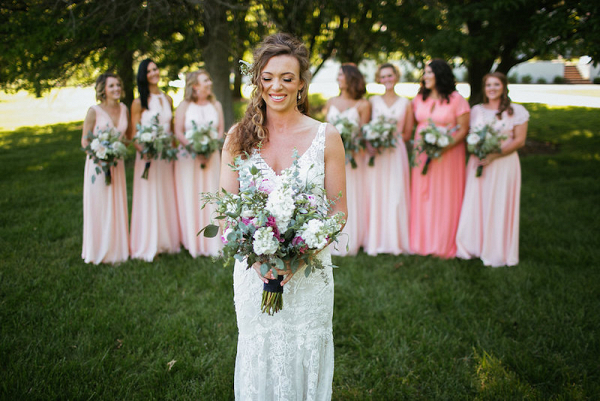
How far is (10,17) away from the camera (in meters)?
7.71

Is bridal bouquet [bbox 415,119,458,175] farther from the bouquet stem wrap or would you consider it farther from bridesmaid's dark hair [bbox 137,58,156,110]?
the bouquet stem wrap

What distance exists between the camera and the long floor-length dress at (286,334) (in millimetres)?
2918

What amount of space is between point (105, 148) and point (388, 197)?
12.9ft

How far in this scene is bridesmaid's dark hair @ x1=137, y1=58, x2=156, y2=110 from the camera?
602 cm

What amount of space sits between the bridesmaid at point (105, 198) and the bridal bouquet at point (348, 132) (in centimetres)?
292

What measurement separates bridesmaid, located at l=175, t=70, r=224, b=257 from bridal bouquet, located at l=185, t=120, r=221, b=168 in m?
0.12

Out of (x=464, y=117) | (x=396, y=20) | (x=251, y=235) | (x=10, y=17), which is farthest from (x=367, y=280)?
(x=10, y=17)

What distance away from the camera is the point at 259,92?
286 centimetres

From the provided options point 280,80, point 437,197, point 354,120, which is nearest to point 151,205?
point 354,120

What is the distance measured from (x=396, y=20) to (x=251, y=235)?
7689mm

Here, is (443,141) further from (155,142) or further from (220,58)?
(220,58)

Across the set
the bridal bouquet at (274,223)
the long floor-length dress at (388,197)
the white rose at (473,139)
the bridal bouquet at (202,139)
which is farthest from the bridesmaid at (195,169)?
the bridal bouquet at (274,223)

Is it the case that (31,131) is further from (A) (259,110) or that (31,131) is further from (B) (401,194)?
(A) (259,110)

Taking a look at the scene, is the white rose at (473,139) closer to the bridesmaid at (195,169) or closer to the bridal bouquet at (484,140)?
the bridal bouquet at (484,140)
